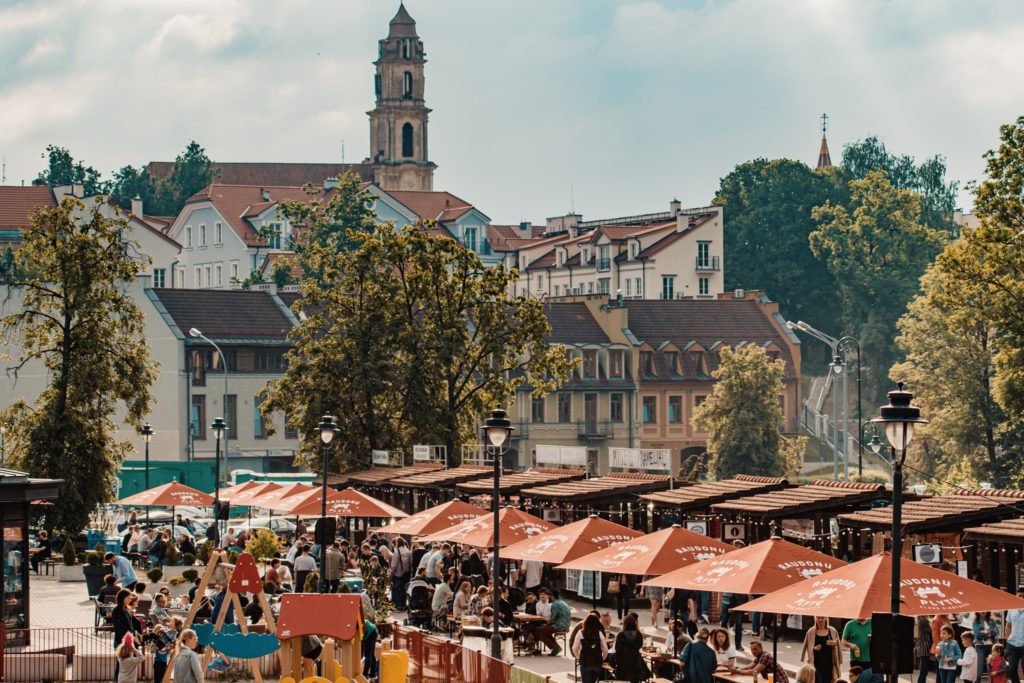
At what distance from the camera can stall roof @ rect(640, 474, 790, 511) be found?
123 feet

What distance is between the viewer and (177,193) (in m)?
171

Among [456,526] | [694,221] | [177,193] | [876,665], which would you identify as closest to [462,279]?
[456,526]

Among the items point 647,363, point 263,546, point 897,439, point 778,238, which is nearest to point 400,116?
point 778,238

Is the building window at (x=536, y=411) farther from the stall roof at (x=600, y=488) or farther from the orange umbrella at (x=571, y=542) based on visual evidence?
the orange umbrella at (x=571, y=542)

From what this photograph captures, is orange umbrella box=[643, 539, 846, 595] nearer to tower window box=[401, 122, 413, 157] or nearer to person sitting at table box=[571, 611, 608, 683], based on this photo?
person sitting at table box=[571, 611, 608, 683]

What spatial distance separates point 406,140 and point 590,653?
153797 millimetres

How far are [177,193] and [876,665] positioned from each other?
15703cm

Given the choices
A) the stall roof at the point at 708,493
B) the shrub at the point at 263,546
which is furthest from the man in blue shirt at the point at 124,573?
the stall roof at the point at 708,493

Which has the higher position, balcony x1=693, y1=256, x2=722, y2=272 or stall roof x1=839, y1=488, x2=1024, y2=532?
balcony x1=693, y1=256, x2=722, y2=272

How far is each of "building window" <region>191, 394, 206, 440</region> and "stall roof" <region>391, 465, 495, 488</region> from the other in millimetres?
47564

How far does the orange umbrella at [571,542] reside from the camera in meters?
33.7

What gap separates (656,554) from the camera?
101ft

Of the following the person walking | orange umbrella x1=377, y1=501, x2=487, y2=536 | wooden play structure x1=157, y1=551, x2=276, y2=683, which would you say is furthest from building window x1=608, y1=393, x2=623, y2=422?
the person walking

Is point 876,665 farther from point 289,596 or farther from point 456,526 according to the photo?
point 456,526
